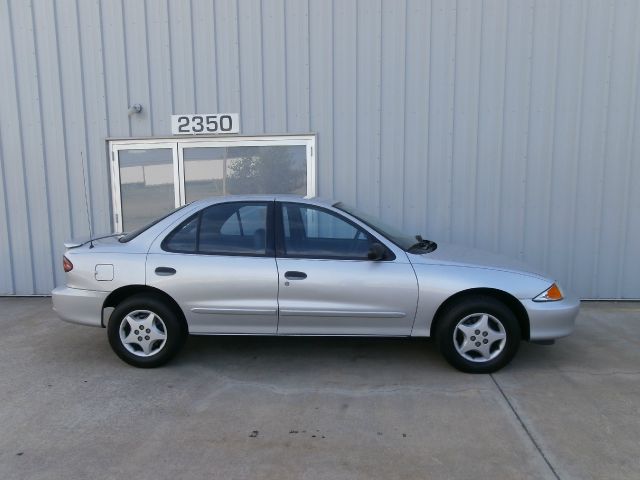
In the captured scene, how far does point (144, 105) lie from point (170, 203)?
1.39 meters

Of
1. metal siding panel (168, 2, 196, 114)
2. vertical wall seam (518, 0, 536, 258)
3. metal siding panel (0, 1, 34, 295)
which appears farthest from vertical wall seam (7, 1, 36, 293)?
vertical wall seam (518, 0, 536, 258)

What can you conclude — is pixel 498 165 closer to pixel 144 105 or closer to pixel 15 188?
pixel 144 105

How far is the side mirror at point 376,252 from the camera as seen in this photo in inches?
160

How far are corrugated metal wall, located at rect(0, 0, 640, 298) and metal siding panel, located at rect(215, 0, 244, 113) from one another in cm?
2

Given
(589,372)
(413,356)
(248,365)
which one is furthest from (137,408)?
(589,372)

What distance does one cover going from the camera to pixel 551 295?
13.7 feet

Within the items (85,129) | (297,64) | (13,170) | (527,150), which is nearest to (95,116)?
(85,129)

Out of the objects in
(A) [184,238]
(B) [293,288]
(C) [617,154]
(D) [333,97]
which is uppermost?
(D) [333,97]

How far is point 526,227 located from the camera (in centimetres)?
659

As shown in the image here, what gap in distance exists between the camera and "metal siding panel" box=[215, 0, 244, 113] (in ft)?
21.3

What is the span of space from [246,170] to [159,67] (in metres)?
1.82

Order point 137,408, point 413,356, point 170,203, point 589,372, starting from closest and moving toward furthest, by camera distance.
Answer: point 137,408 < point 589,372 < point 413,356 < point 170,203

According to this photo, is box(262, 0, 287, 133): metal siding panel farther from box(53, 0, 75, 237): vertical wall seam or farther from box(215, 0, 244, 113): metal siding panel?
box(53, 0, 75, 237): vertical wall seam

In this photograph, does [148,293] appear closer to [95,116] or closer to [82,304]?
[82,304]
